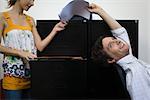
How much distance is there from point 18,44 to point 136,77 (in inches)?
29.1

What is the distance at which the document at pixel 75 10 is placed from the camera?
153 cm

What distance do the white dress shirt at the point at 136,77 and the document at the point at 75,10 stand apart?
0.40m

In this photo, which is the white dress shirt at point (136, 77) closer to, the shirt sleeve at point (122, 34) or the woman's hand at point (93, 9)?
the shirt sleeve at point (122, 34)

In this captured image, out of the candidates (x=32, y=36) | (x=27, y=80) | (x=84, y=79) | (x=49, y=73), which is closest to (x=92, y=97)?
(x=84, y=79)

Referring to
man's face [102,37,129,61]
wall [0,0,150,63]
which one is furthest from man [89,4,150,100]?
wall [0,0,150,63]

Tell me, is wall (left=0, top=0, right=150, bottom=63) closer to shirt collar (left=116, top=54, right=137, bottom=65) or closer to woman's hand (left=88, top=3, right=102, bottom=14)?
woman's hand (left=88, top=3, right=102, bottom=14)

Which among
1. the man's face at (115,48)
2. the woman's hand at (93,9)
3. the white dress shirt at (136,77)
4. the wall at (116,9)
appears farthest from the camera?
the wall at (116,9)

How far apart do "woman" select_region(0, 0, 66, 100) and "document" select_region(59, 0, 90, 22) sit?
0.17 feet

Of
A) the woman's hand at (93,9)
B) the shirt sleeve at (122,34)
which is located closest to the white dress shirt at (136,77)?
the shirt sleeve at (122,34)

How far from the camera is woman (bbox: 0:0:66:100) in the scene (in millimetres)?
1523

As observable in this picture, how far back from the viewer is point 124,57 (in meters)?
1.34

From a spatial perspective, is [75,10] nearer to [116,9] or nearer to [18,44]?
[18,44]

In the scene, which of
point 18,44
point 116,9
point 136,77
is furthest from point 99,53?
point 116,9

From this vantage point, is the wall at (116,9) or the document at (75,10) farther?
the wall at (116,9)
